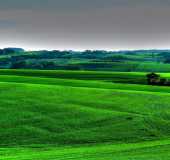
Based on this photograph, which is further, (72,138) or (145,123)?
(145,123)

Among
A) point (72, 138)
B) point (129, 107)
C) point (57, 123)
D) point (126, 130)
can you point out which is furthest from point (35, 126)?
point (129, 107)

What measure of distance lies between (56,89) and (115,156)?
1477 inches

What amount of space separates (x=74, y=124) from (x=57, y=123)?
2.07 m

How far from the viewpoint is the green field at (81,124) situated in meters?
36.9

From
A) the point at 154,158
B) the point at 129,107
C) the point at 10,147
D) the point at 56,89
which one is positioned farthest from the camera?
the point at 56,89

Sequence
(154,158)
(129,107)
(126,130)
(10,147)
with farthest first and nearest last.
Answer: (129,107) < (126,130) < (10,147) < (154,158)

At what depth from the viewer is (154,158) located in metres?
32.1

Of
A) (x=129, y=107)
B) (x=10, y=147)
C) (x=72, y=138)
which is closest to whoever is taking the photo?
(x=10, y=147)

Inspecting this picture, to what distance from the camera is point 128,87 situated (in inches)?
3152

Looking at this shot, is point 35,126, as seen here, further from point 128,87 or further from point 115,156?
point 128,87

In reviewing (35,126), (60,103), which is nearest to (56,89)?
(60,103)

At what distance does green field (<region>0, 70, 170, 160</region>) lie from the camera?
121 feet

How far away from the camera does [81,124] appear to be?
51.2 meters

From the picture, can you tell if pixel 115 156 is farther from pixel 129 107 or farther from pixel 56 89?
pixel 56 89
